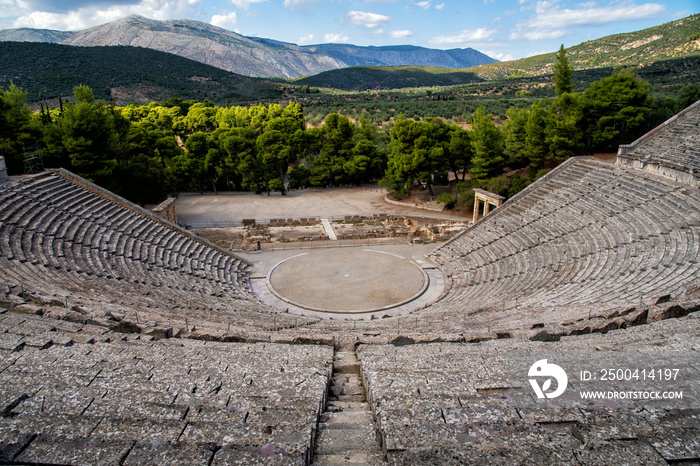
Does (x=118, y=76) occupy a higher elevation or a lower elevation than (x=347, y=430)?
higher

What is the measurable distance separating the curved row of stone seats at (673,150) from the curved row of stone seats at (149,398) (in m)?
18.5

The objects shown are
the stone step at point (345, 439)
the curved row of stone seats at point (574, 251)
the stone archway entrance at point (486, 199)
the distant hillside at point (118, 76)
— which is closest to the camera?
the stone step at point (345, 439)

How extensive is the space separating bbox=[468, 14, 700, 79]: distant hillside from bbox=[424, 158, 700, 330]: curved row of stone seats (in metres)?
64.6

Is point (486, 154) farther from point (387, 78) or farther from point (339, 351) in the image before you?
point (387, 78)

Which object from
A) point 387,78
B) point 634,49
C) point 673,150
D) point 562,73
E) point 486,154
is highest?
point 387,78

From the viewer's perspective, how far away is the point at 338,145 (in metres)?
39.3

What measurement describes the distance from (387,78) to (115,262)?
131 metres

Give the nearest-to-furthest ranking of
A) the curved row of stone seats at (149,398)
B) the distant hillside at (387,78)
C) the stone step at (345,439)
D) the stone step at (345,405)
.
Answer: the curved row of stone seats at (149,398), the stone step at (345,439), the stone step at (345,405), the distant hillside at (387,78)

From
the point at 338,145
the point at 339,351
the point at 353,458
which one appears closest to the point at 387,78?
the point at 338,145

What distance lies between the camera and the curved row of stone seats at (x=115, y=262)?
11.5m

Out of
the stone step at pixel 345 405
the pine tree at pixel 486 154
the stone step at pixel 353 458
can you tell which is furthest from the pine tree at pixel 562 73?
the stone step at pixel 353 458

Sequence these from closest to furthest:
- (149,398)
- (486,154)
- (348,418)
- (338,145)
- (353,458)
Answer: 1. (353,458)
2. (149,398)
3. (348,418)
4. (486,154)
5. (338,145)

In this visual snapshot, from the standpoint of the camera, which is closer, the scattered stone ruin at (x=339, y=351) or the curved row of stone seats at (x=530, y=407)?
the curved row of stone seats at (x=530, y=407)

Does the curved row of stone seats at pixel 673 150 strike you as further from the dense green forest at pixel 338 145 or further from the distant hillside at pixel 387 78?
the distant hillside at pixel 387 78
